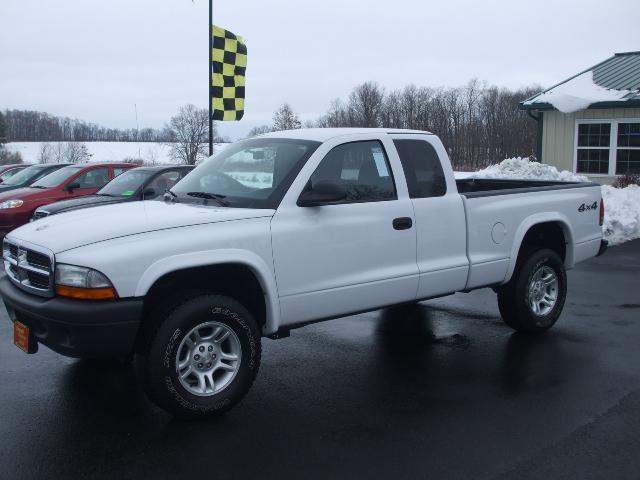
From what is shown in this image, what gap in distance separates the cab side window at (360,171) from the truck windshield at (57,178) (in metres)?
9.29

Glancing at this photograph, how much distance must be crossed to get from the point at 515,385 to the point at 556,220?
6.85 feet

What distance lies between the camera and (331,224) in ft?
15.7

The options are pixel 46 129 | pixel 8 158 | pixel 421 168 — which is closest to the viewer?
pixel 421 168

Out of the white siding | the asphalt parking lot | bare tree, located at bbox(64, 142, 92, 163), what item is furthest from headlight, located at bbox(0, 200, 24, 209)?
bare tree, located at bbox(64, 142, 92, 163)

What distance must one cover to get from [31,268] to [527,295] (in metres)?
4.29

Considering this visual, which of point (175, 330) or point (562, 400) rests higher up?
point (175, 330)

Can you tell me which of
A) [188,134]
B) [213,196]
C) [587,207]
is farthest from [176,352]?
[188,134]

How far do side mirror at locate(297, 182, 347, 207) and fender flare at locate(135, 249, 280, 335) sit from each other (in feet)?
1.83

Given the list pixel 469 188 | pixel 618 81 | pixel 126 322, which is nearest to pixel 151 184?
pixel 469 188

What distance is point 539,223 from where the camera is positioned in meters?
6.31

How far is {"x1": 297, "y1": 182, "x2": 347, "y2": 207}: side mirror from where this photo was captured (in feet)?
15.2

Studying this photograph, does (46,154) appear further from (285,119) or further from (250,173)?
(250,173)

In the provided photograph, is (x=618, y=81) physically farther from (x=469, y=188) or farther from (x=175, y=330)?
(x=175, y=330)

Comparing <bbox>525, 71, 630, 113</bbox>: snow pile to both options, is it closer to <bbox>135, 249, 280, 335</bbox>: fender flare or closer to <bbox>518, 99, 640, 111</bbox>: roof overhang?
<bbox>518, 99, 640, 111</bbox>: roof overhang
